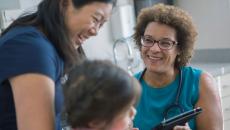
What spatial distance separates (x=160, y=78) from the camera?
1.67 metres

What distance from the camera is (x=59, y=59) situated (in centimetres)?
92

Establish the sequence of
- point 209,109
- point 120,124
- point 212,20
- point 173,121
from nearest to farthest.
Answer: point 120,124, point 173,121, point 209,109, point 212,20

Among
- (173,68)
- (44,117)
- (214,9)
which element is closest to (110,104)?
(44,117)

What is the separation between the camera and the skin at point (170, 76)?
5.11 ft

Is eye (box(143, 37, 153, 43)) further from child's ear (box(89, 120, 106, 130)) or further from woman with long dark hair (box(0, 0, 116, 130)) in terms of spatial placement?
child's ear (box(89, 120, 106, 130))

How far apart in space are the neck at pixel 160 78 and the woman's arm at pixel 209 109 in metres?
0.14

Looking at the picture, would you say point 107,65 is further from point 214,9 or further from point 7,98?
point 214,9

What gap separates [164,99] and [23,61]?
2.99 feet

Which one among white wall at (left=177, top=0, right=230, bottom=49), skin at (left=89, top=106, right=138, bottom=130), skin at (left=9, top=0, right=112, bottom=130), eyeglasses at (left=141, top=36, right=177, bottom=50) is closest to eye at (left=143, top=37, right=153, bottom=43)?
eyeglasses at (left=141, top=36, right=177, bottom=50)

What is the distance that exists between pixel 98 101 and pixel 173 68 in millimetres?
885

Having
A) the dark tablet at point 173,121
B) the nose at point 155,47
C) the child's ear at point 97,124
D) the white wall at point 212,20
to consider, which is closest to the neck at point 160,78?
the nose at point 155,47

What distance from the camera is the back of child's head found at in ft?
2.84

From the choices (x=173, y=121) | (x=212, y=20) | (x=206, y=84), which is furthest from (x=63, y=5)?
(x=212, y=20)

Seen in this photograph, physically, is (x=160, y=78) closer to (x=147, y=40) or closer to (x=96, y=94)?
(x=147, y=40)
